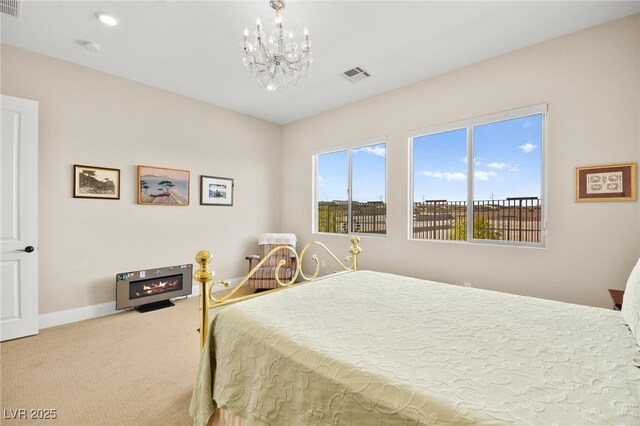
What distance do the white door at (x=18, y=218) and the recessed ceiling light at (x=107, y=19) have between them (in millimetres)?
1222

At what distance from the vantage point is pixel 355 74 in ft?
11.7

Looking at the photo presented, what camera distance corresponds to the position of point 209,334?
1.56 m

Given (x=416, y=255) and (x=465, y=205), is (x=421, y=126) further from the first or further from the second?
(x=416, y=255)

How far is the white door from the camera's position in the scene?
2.79 meters

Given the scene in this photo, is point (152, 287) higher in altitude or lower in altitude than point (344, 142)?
lower

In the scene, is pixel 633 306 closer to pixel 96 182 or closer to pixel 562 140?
pixel 562 140

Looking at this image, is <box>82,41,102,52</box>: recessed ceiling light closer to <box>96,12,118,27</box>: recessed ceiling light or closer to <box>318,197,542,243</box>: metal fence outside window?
<box>96,12,118,27</box>: recessed ceiling light

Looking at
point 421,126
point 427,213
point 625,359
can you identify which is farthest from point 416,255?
point 625,359

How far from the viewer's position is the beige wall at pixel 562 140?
98.6 inches

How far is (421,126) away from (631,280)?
9.10 ft

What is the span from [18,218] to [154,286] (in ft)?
5.19

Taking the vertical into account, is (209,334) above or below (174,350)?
above

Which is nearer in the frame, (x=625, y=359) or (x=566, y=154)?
(x=625, y=359)

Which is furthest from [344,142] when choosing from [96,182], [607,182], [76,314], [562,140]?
[76,314]
